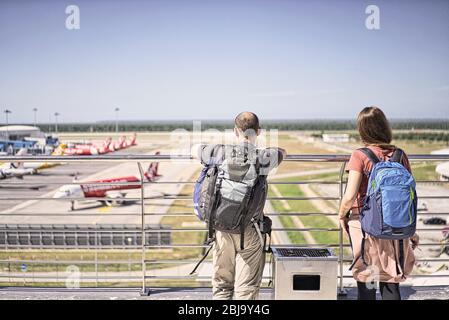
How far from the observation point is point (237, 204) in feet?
7.98

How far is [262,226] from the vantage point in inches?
102

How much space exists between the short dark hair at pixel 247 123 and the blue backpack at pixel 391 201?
74 centimetres

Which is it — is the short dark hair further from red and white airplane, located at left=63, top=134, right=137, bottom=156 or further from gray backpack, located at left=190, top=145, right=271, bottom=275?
red and white airplane, located at left=63, top=134, right=137, bottom=156

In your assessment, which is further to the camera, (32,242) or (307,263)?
(32,242)

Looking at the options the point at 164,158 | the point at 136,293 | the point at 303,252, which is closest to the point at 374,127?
the point at 303,252

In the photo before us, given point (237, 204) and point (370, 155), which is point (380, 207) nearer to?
point (370, 155)

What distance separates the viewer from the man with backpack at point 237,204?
2.44m

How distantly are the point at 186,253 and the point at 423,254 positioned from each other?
428 inches

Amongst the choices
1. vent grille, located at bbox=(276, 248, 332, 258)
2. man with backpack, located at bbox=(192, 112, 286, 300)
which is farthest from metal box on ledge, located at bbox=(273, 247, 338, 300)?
man with backpack, located at bbox=(192, 112, 286, 300)
